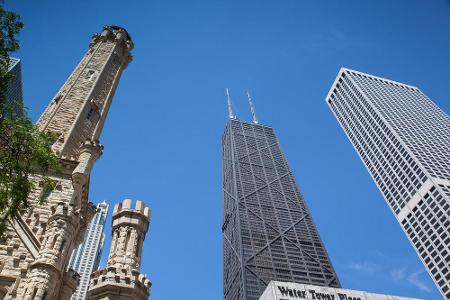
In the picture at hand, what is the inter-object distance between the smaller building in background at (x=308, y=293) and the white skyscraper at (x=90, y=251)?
73.5 meters

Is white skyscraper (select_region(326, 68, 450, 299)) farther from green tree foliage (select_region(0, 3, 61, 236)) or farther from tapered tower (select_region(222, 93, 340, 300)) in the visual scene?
green tree foliage (select_region(0, 3, 61, 236))

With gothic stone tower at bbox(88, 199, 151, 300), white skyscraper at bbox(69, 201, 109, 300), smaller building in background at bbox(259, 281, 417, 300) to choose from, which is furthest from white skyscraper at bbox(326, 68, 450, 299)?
gothic stone tower at bbox(88, 199, 151, 300)

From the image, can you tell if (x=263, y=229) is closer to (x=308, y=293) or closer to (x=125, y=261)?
(x=308, y=293)

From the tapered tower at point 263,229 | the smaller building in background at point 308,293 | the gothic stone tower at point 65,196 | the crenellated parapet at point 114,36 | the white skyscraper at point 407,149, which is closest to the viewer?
the gothic stone tower at point 65,196

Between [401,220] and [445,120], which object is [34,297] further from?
[445,120]

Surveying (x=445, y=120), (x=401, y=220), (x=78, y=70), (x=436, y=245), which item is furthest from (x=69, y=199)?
(x=445, y=120)

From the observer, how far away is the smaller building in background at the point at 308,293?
202 feet

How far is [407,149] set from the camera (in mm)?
122438

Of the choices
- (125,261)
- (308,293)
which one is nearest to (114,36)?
(125,261)

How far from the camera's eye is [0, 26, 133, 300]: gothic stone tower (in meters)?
12.7

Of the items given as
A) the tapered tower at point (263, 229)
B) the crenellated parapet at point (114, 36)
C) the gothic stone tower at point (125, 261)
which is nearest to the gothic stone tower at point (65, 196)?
the crenellated parapet at point (114, 36)

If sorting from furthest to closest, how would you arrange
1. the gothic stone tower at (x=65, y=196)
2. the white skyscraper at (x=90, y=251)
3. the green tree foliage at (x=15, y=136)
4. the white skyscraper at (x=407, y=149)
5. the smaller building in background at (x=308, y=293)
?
1. the white skyscraper at (x=90, y=251)
2. the white skyscraper at (x=407, y=149)
3. the smaller building in background at (x=308, y=293)
4. the gothic stone tower at (x=65, y=196)
5. the green tree foliage at (x=15, y=136)

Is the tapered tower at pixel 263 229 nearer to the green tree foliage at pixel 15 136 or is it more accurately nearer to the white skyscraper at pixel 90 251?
the white skyscraper at pixel 90 251

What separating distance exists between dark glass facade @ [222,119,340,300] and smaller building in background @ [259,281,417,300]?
1964 inches
